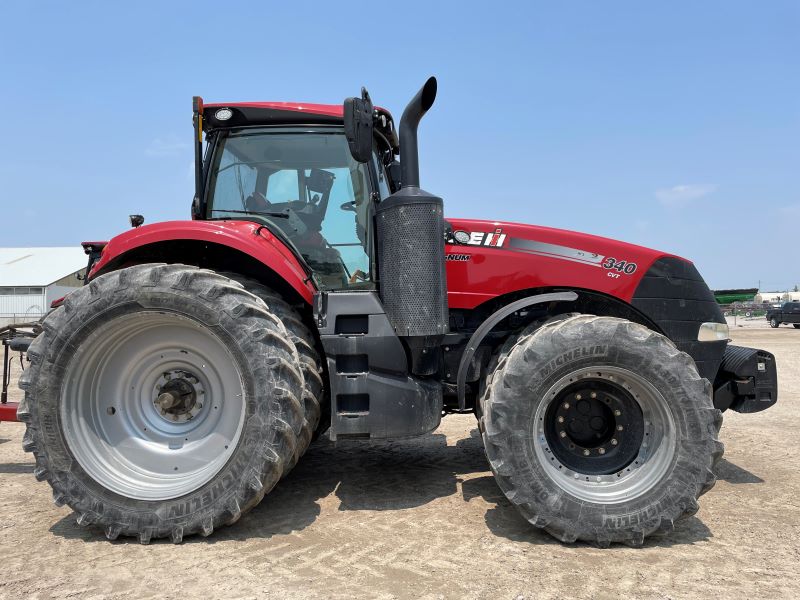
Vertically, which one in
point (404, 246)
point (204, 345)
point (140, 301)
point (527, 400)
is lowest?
point (527, 400)

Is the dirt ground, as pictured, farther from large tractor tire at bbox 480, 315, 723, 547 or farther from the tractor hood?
the tractor hood

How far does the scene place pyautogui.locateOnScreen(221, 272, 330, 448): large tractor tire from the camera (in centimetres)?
303

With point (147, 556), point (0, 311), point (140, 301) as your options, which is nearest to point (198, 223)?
point (140, 301)

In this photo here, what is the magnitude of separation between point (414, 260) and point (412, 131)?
2.61 ft

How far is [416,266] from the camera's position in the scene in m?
3.18

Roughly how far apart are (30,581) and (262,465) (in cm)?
109

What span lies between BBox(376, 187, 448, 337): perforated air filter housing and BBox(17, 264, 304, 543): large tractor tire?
69 centimetres

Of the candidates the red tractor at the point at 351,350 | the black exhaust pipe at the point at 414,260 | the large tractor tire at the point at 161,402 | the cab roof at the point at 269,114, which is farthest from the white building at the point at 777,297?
the large tractor tire at the point at 161,402

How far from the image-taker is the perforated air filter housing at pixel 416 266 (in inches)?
125

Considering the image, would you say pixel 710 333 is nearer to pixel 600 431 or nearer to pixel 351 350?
pixel 600 431

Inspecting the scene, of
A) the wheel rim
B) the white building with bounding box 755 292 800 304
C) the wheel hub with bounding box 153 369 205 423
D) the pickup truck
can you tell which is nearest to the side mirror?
the wheel rim

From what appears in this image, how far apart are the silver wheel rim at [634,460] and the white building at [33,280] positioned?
3334 centimetres

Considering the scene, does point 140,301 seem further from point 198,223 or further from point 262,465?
point 262,465

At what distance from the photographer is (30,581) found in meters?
2.39
